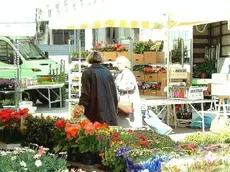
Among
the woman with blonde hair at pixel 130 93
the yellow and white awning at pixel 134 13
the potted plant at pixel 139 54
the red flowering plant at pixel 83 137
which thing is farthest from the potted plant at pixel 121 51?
the red flowering plant at pixel 83 137

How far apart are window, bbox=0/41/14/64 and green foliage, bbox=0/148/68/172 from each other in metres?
13.2

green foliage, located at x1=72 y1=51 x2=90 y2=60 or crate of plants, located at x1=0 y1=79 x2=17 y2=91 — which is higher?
green foliage, located at x1=72 y1=51 x2=90 y2=60

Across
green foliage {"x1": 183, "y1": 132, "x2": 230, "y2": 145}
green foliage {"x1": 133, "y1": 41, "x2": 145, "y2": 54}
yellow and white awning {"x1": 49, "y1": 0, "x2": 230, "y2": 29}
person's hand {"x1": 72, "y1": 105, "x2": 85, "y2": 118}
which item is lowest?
green foliage {"x1": 183, "y1": 132, "x2": 230, "y2": 145}

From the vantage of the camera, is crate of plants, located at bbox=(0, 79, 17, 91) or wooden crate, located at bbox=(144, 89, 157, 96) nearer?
crate of plants, located at bbox=(0, 79, 17, 91)

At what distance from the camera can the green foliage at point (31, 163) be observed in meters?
3.75

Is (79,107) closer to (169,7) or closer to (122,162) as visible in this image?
(122,162)

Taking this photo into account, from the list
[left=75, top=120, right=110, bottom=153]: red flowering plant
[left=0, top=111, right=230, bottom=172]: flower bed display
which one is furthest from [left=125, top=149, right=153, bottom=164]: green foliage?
[left=75, top=120, right=110, bottom=153]: red flowering plant

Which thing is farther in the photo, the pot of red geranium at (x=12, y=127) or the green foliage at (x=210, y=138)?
the pot of red geranium at (x=12, y=127)

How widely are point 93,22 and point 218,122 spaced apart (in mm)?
2685

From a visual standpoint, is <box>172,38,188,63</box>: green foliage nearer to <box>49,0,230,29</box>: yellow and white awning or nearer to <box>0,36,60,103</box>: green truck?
<box>49,0,230,29</box>: yellow and white awning

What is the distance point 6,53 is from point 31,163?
1369cm

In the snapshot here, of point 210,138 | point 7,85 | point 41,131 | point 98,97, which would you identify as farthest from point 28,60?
point 210,138

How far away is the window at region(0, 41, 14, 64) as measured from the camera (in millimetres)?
17031

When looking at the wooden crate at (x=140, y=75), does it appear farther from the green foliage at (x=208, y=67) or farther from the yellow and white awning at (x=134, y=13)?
the green foliage at (x=208, y=67)
